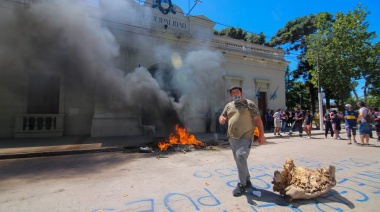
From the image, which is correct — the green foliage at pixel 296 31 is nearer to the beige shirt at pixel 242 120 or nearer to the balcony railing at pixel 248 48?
the balcony railing at pixel 248 48

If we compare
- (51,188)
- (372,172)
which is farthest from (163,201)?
(372,172)

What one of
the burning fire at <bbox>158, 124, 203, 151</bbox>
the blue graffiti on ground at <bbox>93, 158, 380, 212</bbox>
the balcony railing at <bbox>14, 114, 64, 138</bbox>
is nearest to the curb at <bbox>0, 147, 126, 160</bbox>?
the burning fire at <bbox>158, 124, 203, 151</bbox>

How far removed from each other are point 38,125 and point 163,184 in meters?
8.91

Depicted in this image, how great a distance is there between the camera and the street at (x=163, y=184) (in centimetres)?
284

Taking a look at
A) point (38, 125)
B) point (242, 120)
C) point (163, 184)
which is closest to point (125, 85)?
point (38, 125)

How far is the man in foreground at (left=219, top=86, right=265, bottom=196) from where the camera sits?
10.2ft

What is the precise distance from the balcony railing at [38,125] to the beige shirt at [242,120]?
31.3 ft

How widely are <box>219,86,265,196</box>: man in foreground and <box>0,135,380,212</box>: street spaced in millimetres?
315

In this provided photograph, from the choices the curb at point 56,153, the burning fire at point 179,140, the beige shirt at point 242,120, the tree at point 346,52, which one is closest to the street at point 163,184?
the curb at point 56,153

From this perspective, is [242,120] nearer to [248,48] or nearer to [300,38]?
[248,48]

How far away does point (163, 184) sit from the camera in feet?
12.1

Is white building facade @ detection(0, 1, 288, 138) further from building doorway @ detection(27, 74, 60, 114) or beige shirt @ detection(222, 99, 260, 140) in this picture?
beige shirt @ detection(222, 99, 260, 140)

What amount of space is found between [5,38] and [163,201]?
32.2 feet

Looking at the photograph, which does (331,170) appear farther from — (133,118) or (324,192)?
(133,118)
